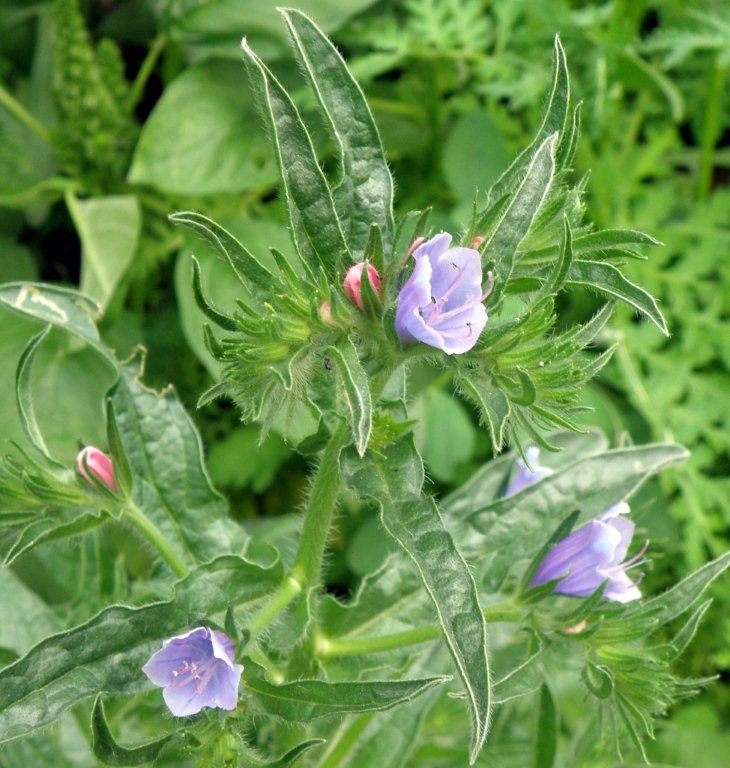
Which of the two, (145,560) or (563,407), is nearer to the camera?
(563,407)

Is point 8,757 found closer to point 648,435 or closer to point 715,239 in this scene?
point 648,435

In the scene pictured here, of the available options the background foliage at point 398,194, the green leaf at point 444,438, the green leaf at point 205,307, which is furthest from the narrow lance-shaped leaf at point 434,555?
the green leaf at point 444,438

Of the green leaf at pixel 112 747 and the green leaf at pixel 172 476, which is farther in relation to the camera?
the green leaf at pixel 172 476

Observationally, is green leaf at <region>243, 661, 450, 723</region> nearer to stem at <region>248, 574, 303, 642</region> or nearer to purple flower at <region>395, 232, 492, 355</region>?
stem at <region>248, 574, 303, 642</region>

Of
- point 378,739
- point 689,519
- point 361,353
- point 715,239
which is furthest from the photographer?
point 715,239

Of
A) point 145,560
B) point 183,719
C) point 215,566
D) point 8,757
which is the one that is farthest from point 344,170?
point 145,560

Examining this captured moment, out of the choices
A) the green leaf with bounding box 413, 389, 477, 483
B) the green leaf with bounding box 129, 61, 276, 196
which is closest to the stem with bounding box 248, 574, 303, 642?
the green leaf with bounding box 413, 389, 477, 483

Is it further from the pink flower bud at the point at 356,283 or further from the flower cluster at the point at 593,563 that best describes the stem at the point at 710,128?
the pink flower bud at the point at 356,283
